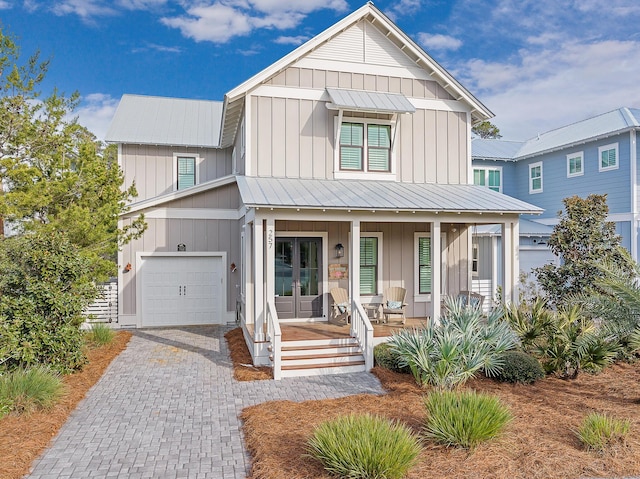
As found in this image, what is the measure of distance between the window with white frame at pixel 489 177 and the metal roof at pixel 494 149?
68 centimetres

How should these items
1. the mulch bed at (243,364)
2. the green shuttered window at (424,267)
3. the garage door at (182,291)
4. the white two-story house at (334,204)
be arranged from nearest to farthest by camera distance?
the mulch bed at (243,364), the white two-story house at (334,204), the green shuttered window at (424,267), the garage door at (182,291)

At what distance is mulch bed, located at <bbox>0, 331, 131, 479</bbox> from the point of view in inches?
203

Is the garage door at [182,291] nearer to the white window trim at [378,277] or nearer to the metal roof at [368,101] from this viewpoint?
the white window trim at [378,277]

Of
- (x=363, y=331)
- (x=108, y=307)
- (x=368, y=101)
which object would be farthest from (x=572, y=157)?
(x=108, y=307)

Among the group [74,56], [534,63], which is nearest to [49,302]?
[74,56]

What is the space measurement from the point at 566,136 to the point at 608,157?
3.02 meters

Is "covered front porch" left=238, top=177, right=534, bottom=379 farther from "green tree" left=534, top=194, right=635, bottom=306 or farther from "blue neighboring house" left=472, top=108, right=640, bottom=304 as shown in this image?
"blue neighboring house" left=472, top=108, right=640, bottom=304

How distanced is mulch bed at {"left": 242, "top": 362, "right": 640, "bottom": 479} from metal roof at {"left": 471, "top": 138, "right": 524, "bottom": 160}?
1523 cm

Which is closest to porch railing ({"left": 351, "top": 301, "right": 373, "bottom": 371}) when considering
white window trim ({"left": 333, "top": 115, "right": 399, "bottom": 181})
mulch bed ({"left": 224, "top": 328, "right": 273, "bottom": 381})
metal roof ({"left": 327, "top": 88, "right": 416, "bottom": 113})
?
mulch bed ({"left": 224, "top": 328, "right": 273, "bottom": 381})

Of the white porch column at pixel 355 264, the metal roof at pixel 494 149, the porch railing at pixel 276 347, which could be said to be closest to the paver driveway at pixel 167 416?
the porch railing at pixel 276 347

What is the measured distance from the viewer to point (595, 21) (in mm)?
16734

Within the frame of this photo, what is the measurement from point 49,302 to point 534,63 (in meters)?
21.7

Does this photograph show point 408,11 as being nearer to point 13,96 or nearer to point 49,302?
point 13,96

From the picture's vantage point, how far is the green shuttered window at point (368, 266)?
12461 mm
